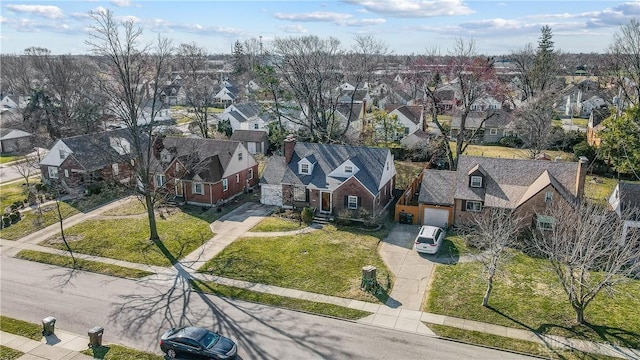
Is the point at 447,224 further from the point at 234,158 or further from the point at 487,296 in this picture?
the point at 234,158

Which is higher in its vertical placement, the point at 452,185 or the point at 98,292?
the point at 452,185

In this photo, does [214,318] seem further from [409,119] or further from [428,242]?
[409,119]

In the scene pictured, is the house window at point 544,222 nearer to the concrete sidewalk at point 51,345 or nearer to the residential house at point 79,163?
the concrete sidewalk at point 51,345

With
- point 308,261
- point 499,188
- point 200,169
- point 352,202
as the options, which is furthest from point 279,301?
point 499,188

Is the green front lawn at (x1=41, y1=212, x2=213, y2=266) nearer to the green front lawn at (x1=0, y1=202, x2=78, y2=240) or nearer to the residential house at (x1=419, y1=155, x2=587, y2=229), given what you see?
the green front lawn at (x1=0, y1=202, x2=78, y2=240)

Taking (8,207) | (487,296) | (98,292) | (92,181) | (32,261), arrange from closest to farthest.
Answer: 1. (487,296)
2. (98,292)
3. (32,261)
4. (8,207)
5. (92,181)

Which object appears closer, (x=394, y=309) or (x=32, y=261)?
(x=394, y=309)

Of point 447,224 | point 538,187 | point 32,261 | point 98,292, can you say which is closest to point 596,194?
point 538,187
